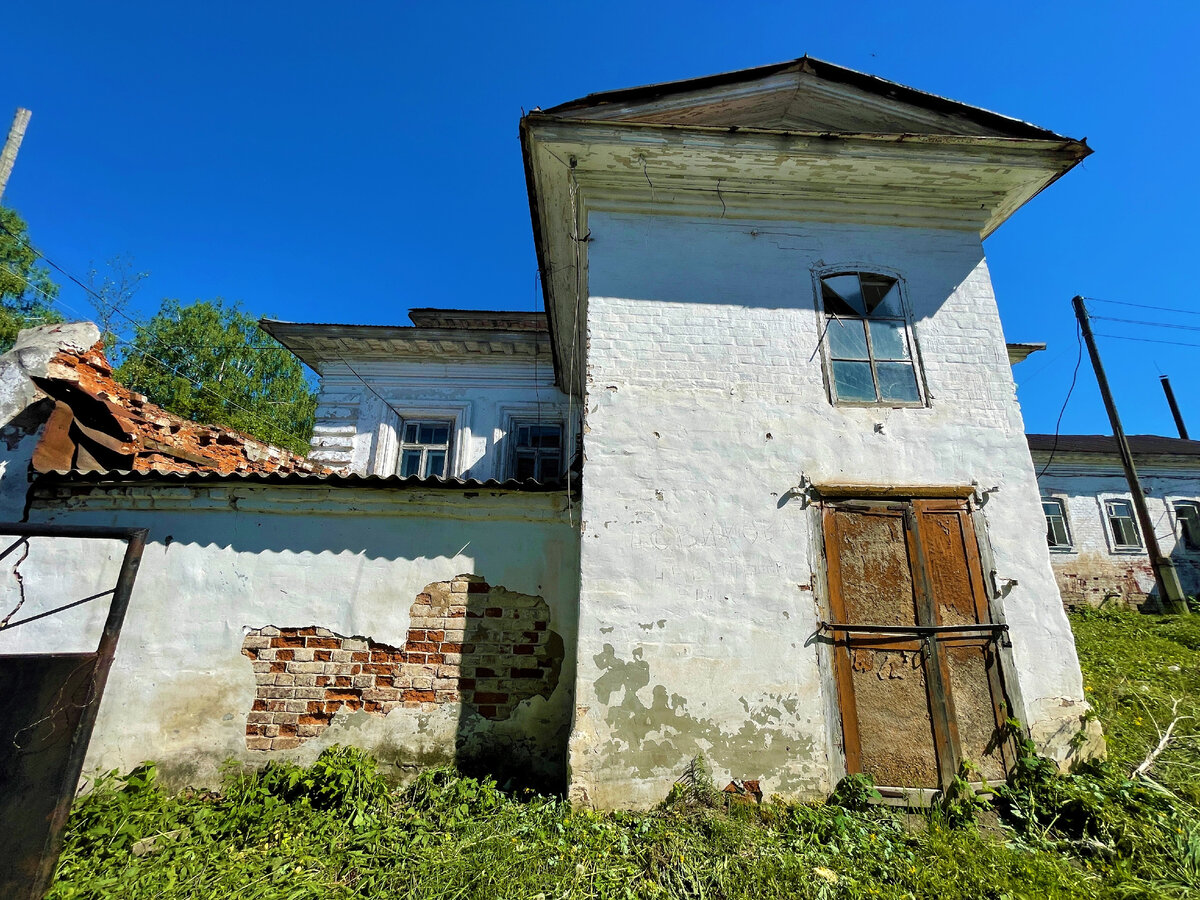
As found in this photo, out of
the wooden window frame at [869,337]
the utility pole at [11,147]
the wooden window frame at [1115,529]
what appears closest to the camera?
the wooden window frame at [869,337]

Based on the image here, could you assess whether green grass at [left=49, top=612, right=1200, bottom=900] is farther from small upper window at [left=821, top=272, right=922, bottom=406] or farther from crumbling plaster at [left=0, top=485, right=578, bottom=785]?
small upper window at [left=821, top=272, right=922, bottom=406]

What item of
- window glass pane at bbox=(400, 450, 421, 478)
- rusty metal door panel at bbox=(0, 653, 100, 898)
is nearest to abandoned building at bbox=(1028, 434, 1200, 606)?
window glass pane at bbox=(400, 450, 421, 478)

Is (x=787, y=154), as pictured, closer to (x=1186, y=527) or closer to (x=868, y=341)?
(x=868, y=341)

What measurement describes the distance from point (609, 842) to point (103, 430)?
587 centimetres

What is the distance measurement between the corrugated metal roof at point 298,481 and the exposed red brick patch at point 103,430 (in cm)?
16

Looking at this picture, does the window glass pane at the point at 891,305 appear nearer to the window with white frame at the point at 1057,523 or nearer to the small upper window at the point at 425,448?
the small upper window at the point at 425,448

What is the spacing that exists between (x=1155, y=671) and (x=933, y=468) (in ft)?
16.1

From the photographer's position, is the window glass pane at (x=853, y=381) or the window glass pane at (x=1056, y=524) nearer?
the window glass pane at (x=853, y=381)

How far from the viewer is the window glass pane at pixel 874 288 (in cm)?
524

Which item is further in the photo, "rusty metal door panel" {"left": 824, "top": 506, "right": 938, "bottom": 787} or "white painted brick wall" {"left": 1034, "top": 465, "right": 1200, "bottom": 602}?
"white painted brick wall" {"left": 1034, "top": 465, "right": 1200, "bottom": 602}

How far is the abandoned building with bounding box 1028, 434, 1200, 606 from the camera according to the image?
14.2 m

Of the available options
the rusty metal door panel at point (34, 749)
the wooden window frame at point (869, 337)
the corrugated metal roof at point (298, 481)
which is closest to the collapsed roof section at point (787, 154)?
the wooden window frame at point (869, 337)

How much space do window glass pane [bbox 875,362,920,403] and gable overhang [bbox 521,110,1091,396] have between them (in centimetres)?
156

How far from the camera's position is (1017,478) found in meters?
4.55
